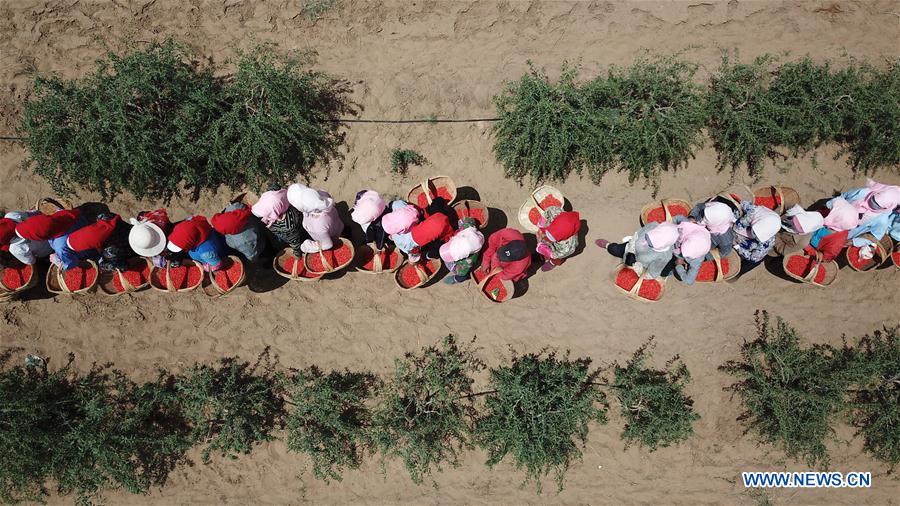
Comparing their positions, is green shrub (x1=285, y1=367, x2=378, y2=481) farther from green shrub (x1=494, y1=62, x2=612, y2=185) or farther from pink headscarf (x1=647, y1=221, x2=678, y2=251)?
pink headscarf (x1=647, y1=221, x2=678, y2=251)

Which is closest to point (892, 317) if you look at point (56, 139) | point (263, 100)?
point (263, 100)

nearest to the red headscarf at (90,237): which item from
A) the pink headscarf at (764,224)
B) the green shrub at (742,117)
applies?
the pink headscarf at (764,224)

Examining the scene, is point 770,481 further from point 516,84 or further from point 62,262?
point 62,262

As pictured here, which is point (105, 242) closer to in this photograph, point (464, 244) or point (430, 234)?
point (430, 234)

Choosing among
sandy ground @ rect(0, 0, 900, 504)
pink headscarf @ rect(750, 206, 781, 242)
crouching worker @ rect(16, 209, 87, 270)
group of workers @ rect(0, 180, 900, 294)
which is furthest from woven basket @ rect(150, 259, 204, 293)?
pink headscarf @ rect(750, 206, 781, 242)

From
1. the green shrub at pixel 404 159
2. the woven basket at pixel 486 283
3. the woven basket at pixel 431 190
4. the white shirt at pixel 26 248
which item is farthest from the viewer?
the green shrub at pixel 404 159

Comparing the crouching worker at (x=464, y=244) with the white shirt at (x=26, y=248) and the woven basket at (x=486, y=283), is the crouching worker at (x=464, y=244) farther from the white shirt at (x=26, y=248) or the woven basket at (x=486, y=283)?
the white shirt at (x=26, y=248)
